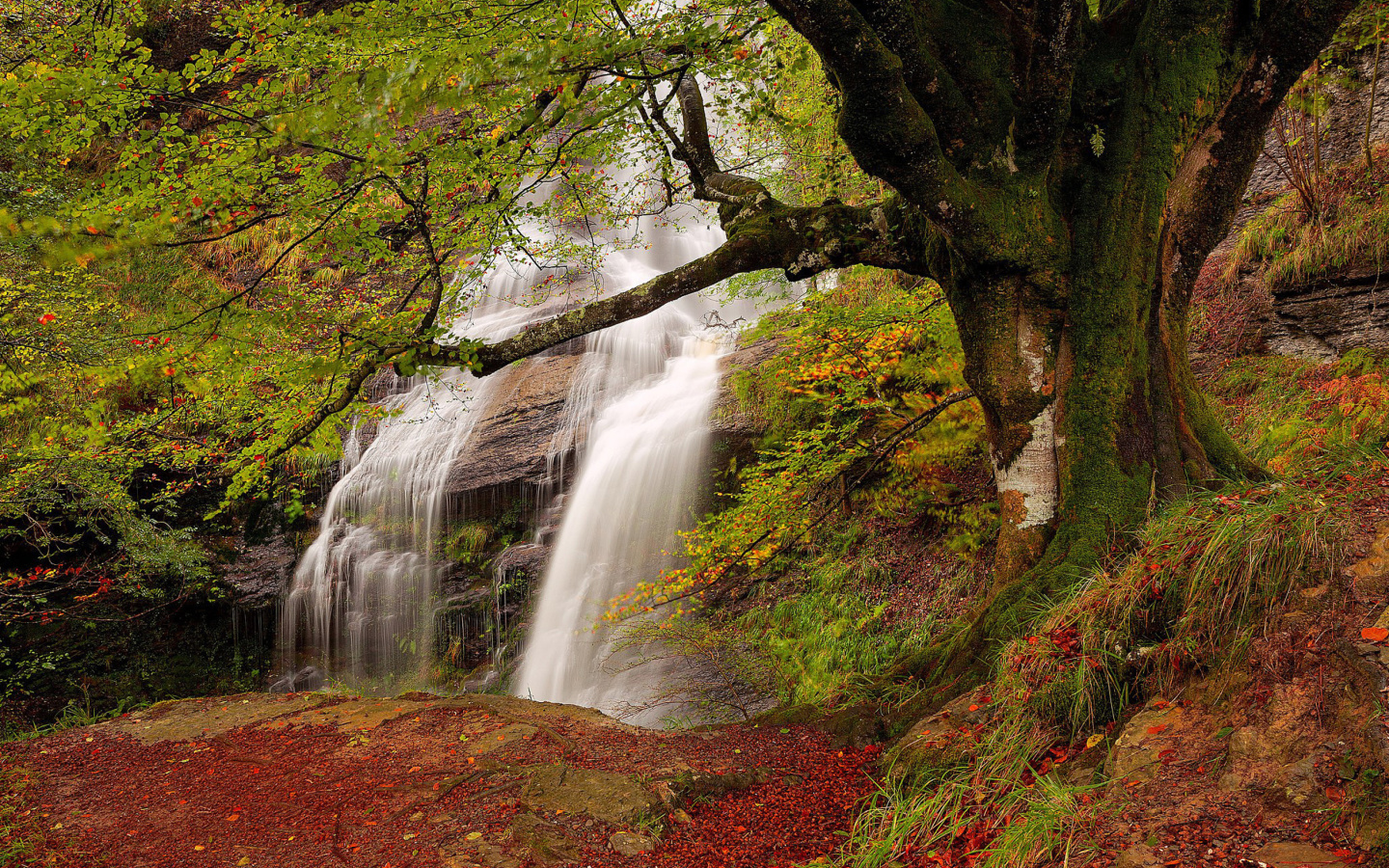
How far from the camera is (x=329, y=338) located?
454 centimetres

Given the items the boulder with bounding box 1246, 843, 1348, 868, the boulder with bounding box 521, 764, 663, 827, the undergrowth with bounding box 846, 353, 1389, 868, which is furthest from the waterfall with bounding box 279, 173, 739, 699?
the boulder with bounding box 1246, 843, 1348, 868

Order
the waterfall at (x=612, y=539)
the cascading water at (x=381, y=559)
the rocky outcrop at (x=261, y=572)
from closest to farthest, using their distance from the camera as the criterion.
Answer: the waterfall at (x=612, y=539), the cascading water at (x=381, y=559), the rocky outcrop at (x=261, y=572)

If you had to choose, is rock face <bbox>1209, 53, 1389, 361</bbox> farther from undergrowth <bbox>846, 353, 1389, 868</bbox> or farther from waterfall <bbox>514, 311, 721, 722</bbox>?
waterfall <bbox>514, 311, 721, 722</bbox>

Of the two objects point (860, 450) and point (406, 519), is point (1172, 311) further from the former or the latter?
point (406, 519)

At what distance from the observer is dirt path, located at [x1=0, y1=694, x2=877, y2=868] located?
10.9 ft

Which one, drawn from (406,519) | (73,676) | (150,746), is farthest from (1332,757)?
(73,676)

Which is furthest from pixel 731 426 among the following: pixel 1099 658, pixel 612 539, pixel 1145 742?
pixel 1145 742

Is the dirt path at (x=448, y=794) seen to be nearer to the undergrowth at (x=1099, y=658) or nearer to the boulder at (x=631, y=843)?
the boulder at (x=631, y=843)

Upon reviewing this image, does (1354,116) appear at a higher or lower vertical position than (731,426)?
higher

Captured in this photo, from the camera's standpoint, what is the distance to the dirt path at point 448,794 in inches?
131

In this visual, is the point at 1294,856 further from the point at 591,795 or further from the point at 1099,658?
the point at 591,795

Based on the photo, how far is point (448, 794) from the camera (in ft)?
12.8

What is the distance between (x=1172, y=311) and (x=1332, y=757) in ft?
9.04

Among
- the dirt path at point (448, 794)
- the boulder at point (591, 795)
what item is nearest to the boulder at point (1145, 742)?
the dirt path at point (448, 794)
